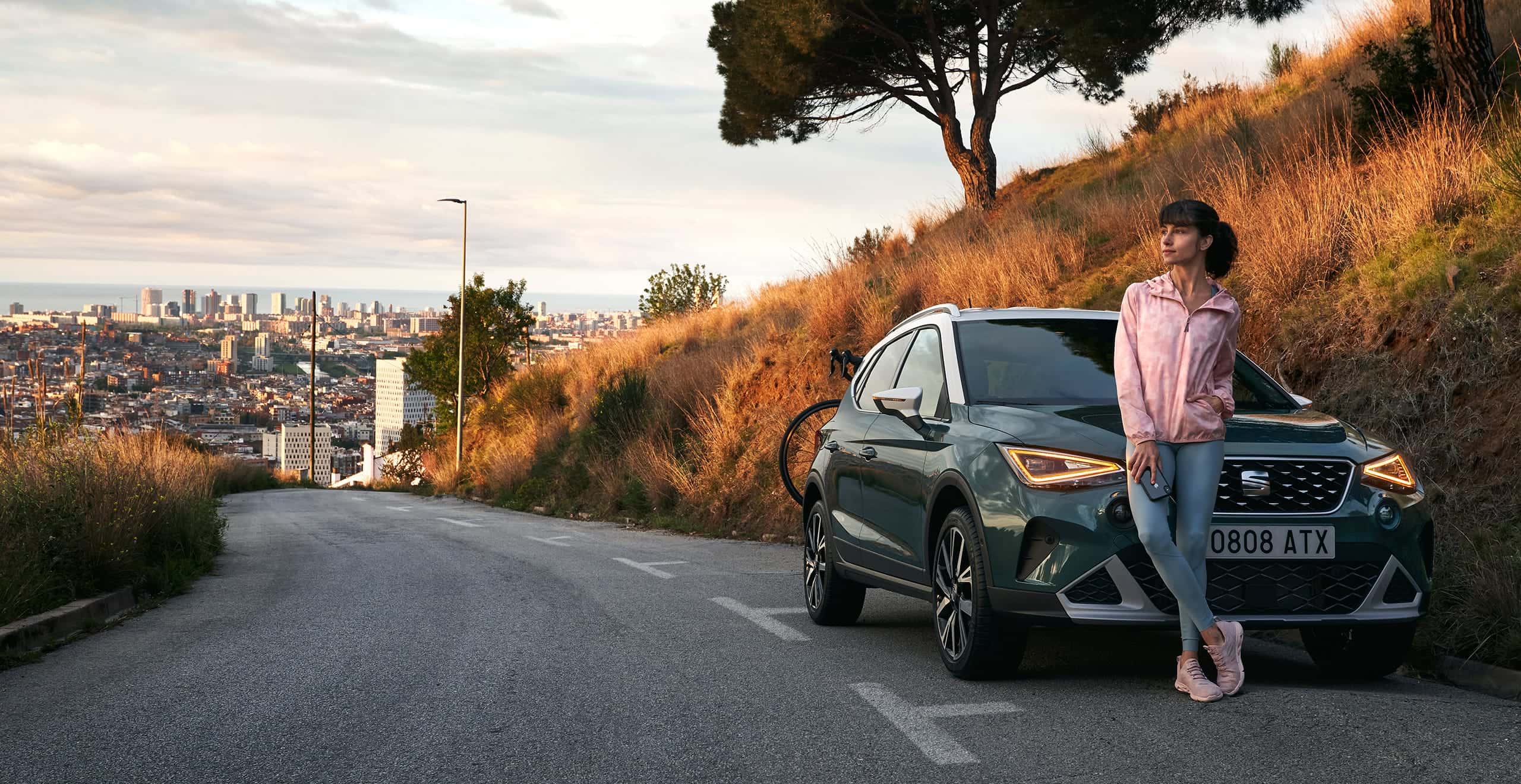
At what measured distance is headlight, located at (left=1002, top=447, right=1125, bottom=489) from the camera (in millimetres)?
5609

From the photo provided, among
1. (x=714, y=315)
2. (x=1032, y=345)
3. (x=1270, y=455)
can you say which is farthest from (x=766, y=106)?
(x=1270, y=455)

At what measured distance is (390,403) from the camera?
126m

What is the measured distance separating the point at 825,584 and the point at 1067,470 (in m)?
2.73

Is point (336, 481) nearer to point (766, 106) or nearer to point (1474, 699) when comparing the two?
point (766, 106)

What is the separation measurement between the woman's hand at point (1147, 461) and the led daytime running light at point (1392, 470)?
3.38ft

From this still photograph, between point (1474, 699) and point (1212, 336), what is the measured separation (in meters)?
2.01

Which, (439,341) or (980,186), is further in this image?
(439,341)

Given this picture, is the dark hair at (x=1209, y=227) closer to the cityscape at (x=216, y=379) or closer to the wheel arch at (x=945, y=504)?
the wheel arch at (x=945, y=504)

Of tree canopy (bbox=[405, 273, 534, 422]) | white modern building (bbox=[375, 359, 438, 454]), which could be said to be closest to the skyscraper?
white modern building (bbox=[375, 359, 438, 454])

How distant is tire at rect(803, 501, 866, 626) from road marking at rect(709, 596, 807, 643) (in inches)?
9.6

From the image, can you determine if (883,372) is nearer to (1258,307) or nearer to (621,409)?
(1258,307)

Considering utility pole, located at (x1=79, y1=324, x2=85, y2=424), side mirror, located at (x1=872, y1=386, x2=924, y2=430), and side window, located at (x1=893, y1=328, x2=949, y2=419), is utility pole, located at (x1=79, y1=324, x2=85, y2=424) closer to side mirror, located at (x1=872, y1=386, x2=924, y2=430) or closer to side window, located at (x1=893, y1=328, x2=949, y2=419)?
side window, located at (x1=893, y1=328, x2=949, y2=419)

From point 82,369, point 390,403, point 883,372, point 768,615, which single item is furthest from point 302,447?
point 883,372

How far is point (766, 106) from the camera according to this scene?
27.0m
